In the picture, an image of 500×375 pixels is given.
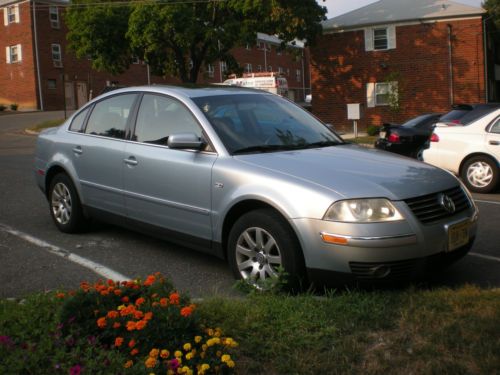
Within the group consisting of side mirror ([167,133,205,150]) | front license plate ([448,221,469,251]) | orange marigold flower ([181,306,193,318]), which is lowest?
orange marigold flower ([181,306,193,318])

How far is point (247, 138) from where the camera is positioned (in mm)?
5227

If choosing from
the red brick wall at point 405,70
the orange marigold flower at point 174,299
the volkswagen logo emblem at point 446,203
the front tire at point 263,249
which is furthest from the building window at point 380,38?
the orange marigold flower at point 174,299

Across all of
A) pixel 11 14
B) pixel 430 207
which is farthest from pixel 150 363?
pixel 11 14

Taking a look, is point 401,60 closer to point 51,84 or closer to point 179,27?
point 179,27

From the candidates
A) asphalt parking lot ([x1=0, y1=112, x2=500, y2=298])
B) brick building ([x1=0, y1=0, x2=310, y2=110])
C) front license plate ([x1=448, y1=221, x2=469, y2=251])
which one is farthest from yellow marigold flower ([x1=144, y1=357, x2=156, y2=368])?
brick building ([x1=0, y1=0, x2=310, y2=110])

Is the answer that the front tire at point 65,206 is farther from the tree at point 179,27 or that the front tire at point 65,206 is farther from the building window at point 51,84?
the building window at point 51,84

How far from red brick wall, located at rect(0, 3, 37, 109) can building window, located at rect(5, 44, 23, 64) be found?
22 centimetres

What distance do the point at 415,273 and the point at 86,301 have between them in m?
2.23

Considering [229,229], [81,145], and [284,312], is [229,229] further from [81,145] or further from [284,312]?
[81,145]

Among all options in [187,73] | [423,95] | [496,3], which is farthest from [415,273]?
[496,3]

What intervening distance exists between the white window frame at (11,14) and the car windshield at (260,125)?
4256cm

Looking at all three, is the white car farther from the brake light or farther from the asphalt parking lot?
the brake light

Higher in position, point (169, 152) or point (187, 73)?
point (187, 73)

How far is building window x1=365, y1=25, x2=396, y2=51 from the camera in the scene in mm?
29109
